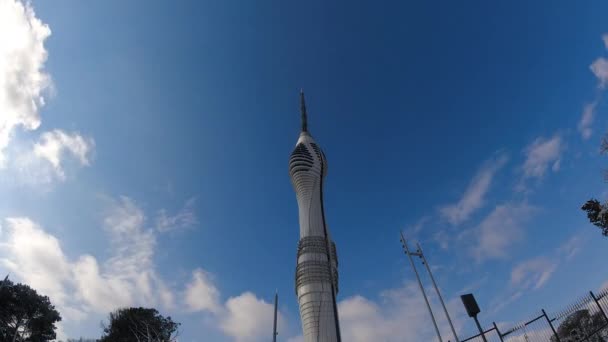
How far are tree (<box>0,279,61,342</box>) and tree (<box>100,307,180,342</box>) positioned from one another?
854 centimetres

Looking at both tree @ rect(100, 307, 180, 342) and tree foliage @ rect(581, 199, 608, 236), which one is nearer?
tree foliage @ rect(581, 199, 608, 236)

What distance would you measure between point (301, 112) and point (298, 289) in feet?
135

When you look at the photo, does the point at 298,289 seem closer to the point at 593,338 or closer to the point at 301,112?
the point at 593,338

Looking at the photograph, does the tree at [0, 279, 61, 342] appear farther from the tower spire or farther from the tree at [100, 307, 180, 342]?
the tower spire

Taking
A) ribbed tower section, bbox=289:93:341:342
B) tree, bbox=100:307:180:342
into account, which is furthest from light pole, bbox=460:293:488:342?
tree, bbox=100:307:180:342

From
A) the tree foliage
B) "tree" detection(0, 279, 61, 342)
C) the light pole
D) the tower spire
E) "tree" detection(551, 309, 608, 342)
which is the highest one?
the tower spire

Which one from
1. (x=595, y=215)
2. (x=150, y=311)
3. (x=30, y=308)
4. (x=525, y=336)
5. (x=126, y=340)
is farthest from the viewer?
(x=150, y=311)

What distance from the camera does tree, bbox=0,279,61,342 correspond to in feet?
157

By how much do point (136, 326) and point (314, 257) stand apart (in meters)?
32.6

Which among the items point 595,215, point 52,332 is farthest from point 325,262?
point 52,332

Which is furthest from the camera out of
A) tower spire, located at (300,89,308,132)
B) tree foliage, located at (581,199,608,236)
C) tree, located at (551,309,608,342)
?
tower spire, located at (300,89,308,132)

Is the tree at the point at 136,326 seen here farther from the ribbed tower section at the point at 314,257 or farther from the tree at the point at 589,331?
the tree at the point at 589,331

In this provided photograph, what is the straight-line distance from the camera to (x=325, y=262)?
160ft

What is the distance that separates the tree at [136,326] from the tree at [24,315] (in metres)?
8.54
